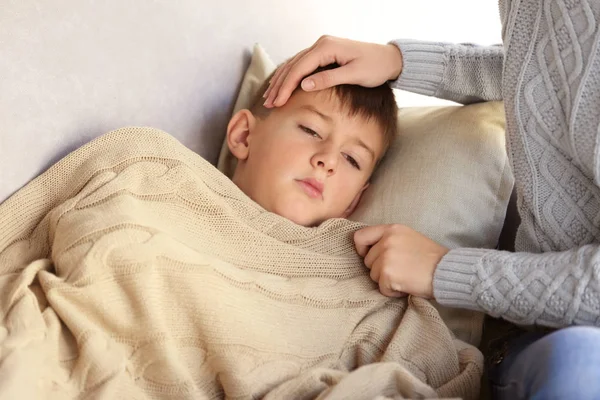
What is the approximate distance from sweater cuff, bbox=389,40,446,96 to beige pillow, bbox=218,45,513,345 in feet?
0.30

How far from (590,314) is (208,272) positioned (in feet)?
1.76

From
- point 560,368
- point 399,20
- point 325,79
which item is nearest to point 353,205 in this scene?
point 325,79

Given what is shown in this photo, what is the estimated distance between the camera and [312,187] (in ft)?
4.06

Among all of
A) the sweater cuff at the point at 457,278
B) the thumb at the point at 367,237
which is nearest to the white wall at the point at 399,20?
the thumb at the point at 367,237

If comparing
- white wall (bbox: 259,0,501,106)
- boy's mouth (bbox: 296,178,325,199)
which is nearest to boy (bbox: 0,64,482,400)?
boy's mouth (bbox: 296,178,325,199)

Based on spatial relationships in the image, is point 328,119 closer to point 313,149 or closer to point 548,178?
point 313,149

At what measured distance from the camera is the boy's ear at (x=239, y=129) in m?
1.34

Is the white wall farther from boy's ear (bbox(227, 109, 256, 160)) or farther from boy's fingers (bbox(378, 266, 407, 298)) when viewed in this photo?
boy's fingers (bbox(378, 266, 407, 298))

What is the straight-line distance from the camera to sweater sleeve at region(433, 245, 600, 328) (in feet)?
3.18

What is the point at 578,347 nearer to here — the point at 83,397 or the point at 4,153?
the point at 83,397

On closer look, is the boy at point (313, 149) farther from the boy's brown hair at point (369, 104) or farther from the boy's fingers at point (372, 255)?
the boy's fingers at point (372, 255)

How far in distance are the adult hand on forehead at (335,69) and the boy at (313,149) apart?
3 centimetres

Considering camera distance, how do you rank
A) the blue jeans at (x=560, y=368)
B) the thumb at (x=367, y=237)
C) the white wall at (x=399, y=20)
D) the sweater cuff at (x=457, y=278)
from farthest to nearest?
the white wall at (x=399, y=20)
the thumb at (x=367, y=237)
the sweater cuff at (x=457, y=278)
the blue jeans at (x=560, y=368)

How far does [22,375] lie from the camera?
2.74 feet
